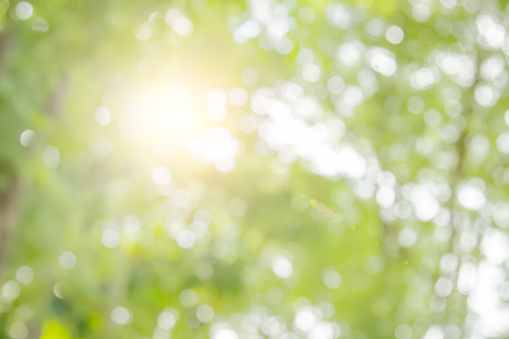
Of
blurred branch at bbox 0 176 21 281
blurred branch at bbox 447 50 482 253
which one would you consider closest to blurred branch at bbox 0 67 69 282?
blurred branch at bbox 0 176 21 281

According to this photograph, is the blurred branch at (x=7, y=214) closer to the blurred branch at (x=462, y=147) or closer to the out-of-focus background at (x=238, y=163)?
the out-of-focus background at (x=238, y=163)

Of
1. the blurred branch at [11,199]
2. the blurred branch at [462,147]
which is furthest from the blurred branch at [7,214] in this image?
the blurred branch at [462,147]

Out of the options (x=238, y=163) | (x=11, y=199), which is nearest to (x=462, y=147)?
(x=238, y=163)

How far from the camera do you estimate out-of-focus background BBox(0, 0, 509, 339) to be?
222 cm

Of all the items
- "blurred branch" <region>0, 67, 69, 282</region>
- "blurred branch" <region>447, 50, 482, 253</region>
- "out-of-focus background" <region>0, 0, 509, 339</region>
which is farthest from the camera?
"blurred branch" <region>447, 50, 482, 253</region>

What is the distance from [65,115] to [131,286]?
1.18 metres

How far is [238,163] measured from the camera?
4039 mm

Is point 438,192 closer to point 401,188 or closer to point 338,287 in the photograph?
point 401,188

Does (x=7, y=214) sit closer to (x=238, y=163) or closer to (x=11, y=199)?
(x=11, y=199)

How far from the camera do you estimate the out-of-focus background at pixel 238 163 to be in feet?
7.29

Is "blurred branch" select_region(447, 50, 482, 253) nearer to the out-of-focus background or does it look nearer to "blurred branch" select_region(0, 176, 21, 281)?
the out-of-focus background

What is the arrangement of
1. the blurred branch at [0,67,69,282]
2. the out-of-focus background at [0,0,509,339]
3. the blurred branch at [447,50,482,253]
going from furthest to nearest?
the blurred branch at [447,50,482,253]
the blurred branch at [0,67,69,282]
the out-of-focus background at [0,0,509,339]

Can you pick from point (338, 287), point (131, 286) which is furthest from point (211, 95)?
point (338, 287)

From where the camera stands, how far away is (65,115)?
10.6 feet
